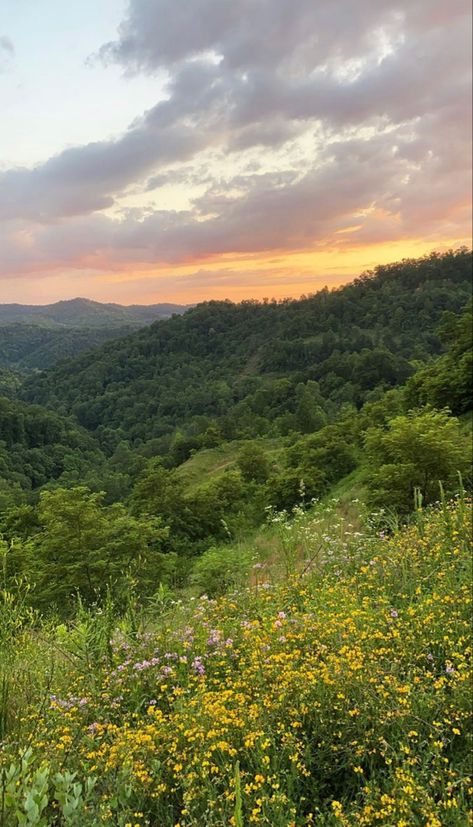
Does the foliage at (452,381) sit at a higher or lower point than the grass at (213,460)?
higher

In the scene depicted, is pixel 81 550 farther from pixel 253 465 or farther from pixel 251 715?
pixel 253 465

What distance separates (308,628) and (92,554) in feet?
29.5

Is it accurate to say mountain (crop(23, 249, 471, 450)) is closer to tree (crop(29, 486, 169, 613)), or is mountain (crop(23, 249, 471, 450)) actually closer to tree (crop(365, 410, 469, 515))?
tree (crop(29, 486, 169, 613))

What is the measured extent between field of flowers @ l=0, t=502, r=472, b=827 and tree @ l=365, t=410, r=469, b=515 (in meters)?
7.20

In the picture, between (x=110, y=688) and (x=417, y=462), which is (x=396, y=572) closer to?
(x=110, y=688)

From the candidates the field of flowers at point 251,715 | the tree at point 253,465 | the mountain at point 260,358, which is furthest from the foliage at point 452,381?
the mountain at point 260,358

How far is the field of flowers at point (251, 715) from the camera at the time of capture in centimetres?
190

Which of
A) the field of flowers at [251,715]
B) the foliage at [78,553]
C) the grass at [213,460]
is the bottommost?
the grass at [213,460]

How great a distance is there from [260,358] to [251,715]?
12489 cm

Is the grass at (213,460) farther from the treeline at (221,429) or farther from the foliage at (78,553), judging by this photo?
the foliage at (78,553)

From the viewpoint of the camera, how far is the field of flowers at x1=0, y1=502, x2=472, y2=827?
6.24ft

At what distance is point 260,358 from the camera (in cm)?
12606

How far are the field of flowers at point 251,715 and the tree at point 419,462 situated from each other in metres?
7.20

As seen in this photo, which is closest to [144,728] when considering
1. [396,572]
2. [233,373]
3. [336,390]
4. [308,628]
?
[308,628]
